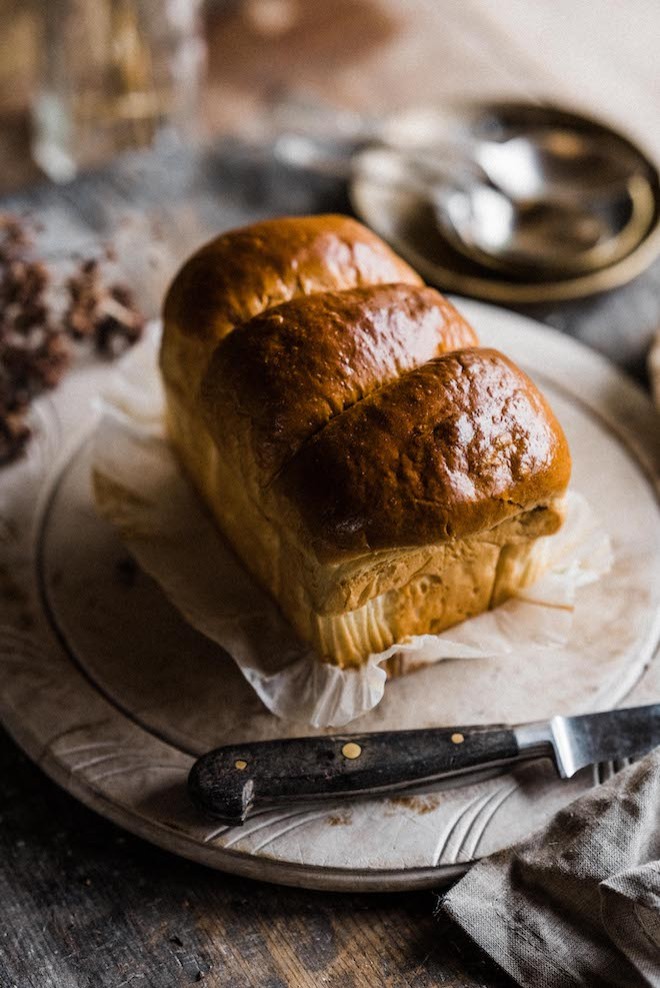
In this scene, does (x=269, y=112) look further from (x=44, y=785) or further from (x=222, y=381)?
(x=44, y=785)

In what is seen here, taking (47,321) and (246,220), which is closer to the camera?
(47,321)

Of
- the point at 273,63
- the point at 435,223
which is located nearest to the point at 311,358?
the point at 435,223

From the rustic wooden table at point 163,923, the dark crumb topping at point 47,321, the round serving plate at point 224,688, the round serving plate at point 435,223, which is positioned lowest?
the rustic wooden table at point 163,923

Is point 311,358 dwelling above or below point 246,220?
above

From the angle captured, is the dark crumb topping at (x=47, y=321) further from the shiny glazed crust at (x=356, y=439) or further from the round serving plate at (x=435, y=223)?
the round serving plate at (x=435, y=223)

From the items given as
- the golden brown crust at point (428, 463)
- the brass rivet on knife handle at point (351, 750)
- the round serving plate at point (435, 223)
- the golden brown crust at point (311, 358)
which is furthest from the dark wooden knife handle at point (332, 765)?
the round serving plate at point (435, 223)

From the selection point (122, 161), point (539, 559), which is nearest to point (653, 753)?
point (539, 559)

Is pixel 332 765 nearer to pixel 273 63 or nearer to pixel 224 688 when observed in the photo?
pixel 224 688
